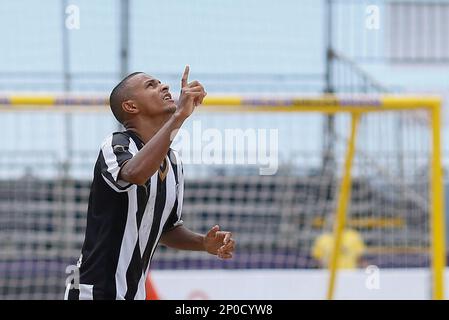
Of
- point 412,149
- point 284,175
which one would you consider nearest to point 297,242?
point 284,175

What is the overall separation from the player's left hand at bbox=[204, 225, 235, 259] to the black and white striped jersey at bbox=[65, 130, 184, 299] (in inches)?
11.1

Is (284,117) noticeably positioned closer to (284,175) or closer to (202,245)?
(284,175)

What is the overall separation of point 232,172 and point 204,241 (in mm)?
5027

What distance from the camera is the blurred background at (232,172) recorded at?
8594 mm

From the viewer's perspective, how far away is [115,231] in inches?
159

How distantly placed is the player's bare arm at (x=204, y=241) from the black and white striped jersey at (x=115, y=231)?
0.29 m

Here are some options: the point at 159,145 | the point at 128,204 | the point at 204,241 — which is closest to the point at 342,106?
the point at 204,241

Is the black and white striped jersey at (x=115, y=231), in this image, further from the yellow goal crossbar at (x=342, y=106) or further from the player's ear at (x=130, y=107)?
the yellow goal crossbar at (x=342, y=106)

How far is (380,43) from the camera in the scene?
452 inches
